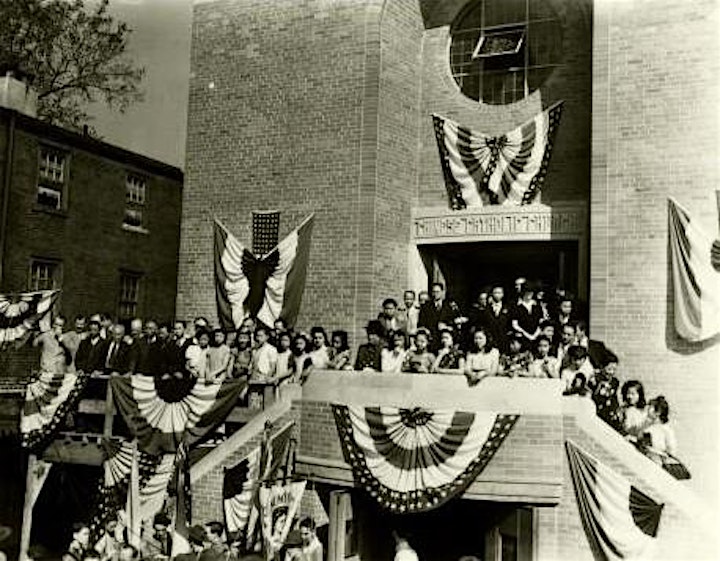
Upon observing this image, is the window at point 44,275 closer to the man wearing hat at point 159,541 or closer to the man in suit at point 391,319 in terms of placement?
the man wearing hat at point 159,541

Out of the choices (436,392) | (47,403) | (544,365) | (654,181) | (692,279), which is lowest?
(47,403)

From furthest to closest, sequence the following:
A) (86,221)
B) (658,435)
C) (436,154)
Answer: (86,221)
(436,154)
(658,435)

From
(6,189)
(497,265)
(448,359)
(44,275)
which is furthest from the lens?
(44,275)

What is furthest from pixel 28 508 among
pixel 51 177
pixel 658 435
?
pixel 658 435

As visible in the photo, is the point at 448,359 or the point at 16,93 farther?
the point at 16,93

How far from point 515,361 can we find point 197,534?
4.95 metres

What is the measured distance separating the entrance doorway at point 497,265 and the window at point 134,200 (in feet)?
38.7

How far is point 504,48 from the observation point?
1872 cm

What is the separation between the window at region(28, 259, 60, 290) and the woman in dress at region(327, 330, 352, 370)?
11.9 meters

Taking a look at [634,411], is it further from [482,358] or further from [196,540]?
[196,540]

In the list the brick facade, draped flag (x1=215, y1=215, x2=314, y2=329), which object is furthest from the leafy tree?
draped flag (x1=215, y1=215, x2=314, y2=329)

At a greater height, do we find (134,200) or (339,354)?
(134,200)

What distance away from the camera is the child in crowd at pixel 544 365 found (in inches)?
511

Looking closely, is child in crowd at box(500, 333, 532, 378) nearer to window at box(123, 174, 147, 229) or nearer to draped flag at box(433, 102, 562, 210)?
draped flag at box(433, 102, 562, 210)
